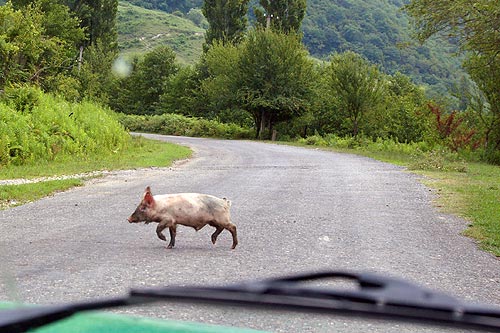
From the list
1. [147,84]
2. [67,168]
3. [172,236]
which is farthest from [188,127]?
[172,236]

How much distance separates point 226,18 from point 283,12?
24.3ft

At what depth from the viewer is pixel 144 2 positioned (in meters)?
170

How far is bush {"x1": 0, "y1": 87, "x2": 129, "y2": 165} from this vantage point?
703 inches

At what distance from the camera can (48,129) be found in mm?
19828

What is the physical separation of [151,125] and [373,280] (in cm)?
5175

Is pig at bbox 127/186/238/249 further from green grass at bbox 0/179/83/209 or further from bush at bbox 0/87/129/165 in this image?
bush at bbox 0/87/129/165

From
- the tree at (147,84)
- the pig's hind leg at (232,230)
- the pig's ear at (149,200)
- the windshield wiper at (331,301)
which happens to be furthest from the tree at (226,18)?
the windshield wiper at (331,301)

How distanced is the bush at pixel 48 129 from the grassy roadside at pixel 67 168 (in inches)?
23.0

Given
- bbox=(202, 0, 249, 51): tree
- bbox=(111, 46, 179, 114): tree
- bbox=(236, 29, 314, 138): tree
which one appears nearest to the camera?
bbox=(236, 29, 314, 138): tree

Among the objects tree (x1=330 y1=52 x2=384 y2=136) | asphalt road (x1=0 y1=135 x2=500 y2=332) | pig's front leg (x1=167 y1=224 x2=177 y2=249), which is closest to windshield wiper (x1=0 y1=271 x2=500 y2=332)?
asphalt road (x1=0 y1=135 x2=500 y2=332)

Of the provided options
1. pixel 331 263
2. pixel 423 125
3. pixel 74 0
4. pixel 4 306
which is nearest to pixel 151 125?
pixel 74 0

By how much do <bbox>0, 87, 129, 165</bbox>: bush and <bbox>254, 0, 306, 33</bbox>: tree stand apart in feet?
92.0

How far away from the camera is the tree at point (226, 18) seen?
183 feet

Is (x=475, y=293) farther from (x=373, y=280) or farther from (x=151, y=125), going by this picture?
(x=151, y=125)
